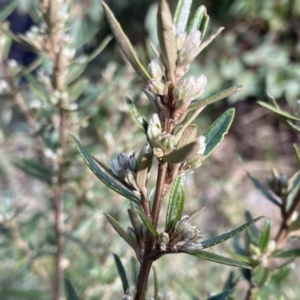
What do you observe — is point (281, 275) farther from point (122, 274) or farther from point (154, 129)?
point (154, 129)

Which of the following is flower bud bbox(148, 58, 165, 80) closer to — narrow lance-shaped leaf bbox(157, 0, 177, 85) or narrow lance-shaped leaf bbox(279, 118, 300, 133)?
narrow lance-shaped leaf bbox(157, 0, 177, 85)

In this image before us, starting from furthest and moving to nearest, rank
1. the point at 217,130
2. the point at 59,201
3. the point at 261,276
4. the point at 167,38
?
the point at 59,201 < the point at 261,276 < the point at 217,130 < the point at 167,38

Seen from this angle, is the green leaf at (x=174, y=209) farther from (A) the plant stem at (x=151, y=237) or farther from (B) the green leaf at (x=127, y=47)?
(B) the green leaf at (x=127, y=47)

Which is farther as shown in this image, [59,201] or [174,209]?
[59,201]

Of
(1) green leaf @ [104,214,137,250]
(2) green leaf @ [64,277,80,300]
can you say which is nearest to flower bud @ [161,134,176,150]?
(1) green leaf @ [104,214,137,250]

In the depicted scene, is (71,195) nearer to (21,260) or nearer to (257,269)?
(21,260)

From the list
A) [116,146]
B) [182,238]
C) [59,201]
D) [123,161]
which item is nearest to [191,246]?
Result: [182,238]

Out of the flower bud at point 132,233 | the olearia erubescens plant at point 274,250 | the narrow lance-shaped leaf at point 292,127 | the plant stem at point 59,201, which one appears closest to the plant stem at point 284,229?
the olearia erubescens plant at point 274,250
